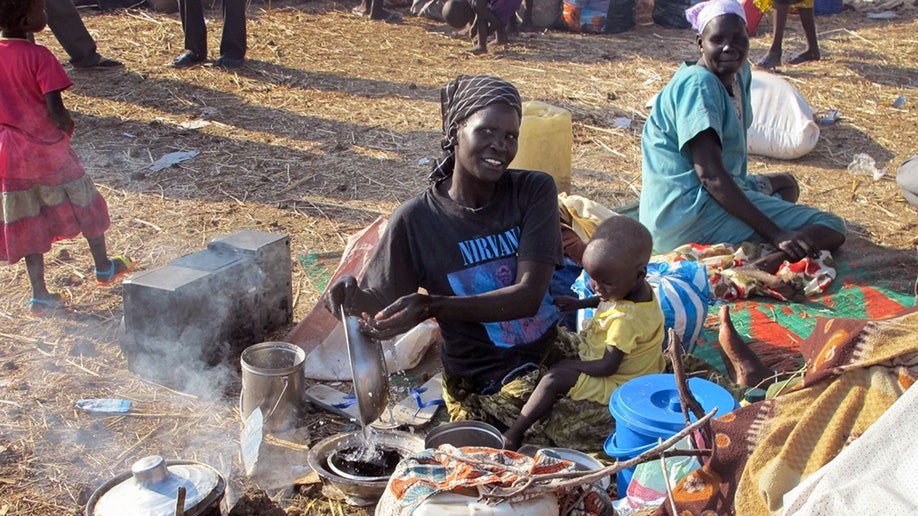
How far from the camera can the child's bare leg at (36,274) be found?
4309 millimetres

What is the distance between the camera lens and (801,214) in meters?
4.56

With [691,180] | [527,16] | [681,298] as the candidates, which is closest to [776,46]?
[527,16]

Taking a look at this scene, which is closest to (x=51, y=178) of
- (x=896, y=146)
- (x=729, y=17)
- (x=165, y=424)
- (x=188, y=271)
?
(x=188, y=271)

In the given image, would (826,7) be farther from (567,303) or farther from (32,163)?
(32,163)

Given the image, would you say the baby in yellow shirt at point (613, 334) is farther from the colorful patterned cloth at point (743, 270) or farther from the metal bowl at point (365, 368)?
the colorful patterned cloth at point (743, 270)

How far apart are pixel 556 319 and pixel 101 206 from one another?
108 inches

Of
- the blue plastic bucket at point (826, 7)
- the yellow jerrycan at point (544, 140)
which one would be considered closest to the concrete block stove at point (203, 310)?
the yellow jerrycan at point (544, 140)

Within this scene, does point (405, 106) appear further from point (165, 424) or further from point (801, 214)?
point (165, 424)

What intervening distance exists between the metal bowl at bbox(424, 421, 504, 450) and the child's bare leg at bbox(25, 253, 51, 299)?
2586 mm

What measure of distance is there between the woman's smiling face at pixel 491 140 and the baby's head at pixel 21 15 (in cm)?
261

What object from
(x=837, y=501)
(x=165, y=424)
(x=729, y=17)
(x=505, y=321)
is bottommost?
(x=165, y=424)

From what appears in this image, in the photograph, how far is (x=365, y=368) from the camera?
8.75 feet

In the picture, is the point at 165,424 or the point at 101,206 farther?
the point at 101,206

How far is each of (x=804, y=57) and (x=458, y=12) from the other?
12.1 feet
